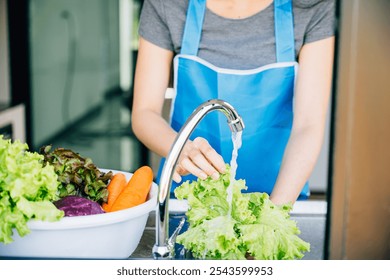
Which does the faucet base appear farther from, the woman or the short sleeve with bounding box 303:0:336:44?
the short sleeve with bounding box 303:0:336:44

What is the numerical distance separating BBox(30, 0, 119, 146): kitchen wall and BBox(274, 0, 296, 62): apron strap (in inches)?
101

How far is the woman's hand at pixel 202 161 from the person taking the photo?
117 centimetres

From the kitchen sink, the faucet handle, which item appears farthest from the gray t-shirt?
the faucet handle

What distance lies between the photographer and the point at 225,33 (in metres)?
1.78

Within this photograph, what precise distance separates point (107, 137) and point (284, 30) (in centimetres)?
273

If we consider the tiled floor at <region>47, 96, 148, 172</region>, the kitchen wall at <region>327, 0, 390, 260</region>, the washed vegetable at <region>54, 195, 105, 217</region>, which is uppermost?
the kitchen wall at <region>327, 0, 390, 260</region>

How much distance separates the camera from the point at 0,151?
3.27ft

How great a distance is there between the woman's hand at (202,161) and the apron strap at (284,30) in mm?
616

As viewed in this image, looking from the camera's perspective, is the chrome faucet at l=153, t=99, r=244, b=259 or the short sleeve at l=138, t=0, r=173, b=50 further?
the short sleeve at l=138, t=0, r=173, b=50

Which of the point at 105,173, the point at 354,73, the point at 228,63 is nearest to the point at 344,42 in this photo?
the point at 354,73

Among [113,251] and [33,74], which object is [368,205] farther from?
[33,74]

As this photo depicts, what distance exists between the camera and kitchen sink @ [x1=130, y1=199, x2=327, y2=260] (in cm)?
121

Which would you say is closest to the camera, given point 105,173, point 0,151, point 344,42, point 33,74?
point 344,42

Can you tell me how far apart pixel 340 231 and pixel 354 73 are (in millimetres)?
184
